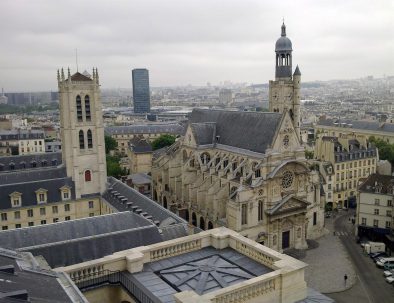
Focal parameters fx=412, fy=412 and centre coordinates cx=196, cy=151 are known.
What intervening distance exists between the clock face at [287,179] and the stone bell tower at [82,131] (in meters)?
25.1

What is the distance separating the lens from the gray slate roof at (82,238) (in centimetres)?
3238

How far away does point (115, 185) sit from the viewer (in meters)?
58.7

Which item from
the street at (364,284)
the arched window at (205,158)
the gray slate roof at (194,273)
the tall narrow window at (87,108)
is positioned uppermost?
the tall narrow window at (87,108)

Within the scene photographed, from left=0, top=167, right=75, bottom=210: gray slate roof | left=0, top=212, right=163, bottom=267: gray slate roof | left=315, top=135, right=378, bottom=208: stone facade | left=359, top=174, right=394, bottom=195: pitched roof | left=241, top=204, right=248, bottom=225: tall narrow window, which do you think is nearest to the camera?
left=0, top=212, right=163, bottom=267: gray slate roof

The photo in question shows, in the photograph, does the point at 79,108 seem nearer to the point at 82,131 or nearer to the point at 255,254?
the point at 82,131

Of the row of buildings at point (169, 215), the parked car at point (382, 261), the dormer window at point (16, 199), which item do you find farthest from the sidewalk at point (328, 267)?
the dormer window at point (16, 199)

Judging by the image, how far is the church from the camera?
175ft

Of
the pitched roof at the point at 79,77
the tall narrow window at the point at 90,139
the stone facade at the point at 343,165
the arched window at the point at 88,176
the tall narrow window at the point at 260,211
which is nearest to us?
the tall narrow window at the point at 260,211

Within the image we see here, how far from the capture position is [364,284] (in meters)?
46.8

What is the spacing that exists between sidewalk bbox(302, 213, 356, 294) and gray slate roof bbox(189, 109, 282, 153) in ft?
52.2

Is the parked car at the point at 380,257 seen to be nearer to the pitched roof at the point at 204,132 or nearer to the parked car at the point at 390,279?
the parked car at the point at 390,279

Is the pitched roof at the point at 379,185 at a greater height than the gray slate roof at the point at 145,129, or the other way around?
the gray slate roof at the point at 145,129

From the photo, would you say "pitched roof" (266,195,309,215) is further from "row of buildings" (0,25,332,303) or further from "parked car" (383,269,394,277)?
"parked car" (383,269,394,277)

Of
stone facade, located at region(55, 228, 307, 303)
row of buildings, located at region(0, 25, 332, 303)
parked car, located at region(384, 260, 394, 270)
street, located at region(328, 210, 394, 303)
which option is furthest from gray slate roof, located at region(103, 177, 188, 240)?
parked car, located at region(384, 260, 394, 270)
